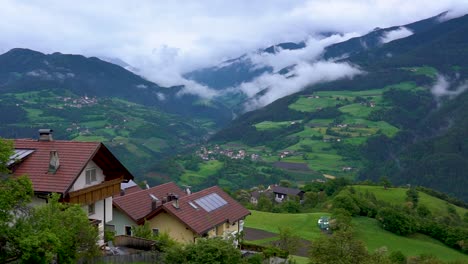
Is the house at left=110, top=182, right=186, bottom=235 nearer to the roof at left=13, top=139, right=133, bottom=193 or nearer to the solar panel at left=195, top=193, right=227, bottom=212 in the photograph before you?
the solar panel at left=195, top=193, right=227, bottom=212

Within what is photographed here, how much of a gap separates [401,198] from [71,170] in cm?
8328

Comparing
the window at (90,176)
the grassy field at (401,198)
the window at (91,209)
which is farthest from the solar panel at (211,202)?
the grassy field at (401,198)

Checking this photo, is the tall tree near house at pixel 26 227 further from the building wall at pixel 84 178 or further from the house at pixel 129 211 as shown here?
the house at pixel 129 211

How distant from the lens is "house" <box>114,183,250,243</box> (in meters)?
34.3

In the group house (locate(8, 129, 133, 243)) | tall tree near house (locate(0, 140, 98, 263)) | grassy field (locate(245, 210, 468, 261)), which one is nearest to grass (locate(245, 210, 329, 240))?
grassy field (locate(245, 210, 468, 261))

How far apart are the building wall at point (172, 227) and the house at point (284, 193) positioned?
73.6 m

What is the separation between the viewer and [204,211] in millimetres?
37156

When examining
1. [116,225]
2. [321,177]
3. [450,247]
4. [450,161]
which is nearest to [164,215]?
[116,225]

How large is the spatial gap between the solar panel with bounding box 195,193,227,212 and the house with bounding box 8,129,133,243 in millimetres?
11192

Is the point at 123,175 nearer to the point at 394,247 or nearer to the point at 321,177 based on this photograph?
the point at 394,247

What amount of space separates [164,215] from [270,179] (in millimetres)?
125482

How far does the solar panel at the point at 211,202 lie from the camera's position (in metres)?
38.1

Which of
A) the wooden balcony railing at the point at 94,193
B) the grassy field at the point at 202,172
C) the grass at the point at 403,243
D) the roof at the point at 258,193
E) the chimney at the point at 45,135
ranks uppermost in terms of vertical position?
Result: the chimney at the point at 45,135

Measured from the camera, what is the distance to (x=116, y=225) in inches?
1414
